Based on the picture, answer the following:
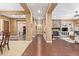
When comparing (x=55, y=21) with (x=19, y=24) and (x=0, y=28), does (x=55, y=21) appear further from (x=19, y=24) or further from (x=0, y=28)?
(x=0, y=28)

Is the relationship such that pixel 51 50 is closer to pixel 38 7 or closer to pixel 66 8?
pixel 38 7

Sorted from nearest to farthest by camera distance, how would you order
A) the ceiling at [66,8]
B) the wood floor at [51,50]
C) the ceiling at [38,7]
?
the wood floor at [51,50] < the ceiling at [38,7] < the ceiling at [66,8]

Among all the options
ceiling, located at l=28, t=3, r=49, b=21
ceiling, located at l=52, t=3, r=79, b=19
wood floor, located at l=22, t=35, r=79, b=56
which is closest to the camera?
wood floor, located at l=22, t=35, r=79, b=56

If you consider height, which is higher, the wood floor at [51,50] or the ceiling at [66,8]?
the ceiling at [66,8]

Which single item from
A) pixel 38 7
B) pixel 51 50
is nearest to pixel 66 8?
pixel 38 7

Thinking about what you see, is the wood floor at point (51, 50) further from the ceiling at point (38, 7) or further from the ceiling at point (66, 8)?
the ceiling at point (66, 8)

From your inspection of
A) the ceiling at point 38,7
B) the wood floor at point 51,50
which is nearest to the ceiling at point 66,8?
the ceiling at point 38,7

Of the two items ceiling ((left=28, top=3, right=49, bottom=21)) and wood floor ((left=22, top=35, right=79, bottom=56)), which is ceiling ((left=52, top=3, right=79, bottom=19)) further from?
wood floor ((left=22, top=35, right=79, bottom=56))

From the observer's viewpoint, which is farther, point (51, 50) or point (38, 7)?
point (38, 7)

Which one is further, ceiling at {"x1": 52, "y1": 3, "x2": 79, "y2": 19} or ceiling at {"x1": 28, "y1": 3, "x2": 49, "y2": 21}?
ceiling at {"x1": 52, "y1": 3, "x2": 79, "y2": 19}

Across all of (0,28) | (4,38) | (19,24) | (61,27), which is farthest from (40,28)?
(4,38)

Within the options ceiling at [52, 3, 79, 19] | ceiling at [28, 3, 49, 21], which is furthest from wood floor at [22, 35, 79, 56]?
ceiling at [52, 3, 79, 19]

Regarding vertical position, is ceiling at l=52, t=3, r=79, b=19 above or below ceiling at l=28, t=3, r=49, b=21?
above

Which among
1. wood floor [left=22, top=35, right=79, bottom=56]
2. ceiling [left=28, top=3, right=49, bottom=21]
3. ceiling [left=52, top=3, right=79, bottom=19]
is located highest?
ceiling [left=52, top=3, right=79, bottom=19]
